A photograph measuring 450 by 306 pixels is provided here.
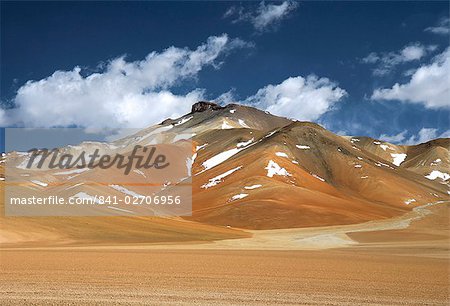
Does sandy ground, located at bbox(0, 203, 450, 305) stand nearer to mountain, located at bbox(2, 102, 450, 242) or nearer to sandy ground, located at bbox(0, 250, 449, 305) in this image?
sandy ground, located at bbox(0, 250, 449, 305)

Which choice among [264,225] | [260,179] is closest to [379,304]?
[264,225]

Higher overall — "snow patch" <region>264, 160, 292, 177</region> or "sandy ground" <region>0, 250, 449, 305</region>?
"snow patch" <region>264, 160, 292, 177</region>

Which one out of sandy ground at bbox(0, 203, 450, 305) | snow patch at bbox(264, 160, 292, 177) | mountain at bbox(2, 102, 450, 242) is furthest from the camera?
snow patch at bbox(264, 160, 292, 177)

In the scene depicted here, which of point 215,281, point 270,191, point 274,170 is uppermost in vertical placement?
point 274,170

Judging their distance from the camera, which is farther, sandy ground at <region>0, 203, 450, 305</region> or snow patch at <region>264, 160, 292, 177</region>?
snow patch at <region>264, 160, 292, 177</region>

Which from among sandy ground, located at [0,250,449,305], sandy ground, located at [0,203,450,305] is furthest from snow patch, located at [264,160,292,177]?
sandy ground, located at [0,250,449,305]

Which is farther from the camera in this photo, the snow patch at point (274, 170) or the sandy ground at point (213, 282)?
the snow patch at point (274, 170)

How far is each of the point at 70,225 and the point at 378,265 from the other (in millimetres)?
47368

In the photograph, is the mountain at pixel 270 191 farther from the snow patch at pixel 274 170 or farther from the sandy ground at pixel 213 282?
the sandy ground at pixel 213 282

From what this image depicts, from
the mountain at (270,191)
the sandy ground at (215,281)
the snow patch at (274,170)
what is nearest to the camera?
the sandy ground at (215,281)

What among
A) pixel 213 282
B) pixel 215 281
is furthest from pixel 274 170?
pixel 213 282

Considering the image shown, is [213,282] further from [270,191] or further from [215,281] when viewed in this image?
[270,191]

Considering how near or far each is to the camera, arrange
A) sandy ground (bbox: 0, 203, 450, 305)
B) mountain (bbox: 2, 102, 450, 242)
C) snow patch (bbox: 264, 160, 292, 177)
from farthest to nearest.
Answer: snow patch (bbox: 264, 160, 292, 177)
mountain (bbox: 2, 102, 450, 242)
sandy ground (bbox: 0, 203, 450, 305)

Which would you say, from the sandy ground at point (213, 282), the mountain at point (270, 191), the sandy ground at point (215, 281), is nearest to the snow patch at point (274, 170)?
the mountain at point (270, 191)
